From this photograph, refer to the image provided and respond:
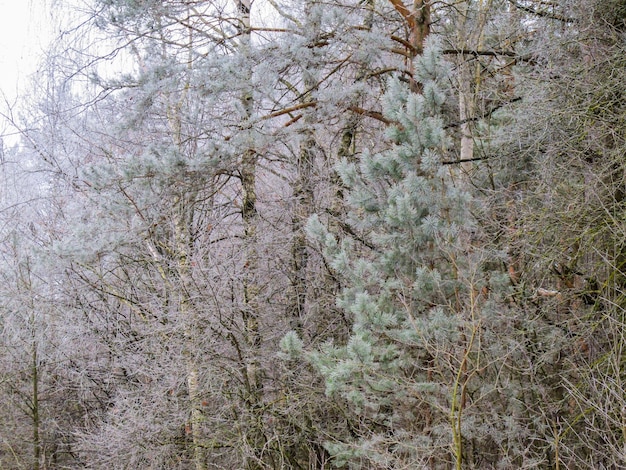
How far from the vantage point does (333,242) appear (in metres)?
5.27

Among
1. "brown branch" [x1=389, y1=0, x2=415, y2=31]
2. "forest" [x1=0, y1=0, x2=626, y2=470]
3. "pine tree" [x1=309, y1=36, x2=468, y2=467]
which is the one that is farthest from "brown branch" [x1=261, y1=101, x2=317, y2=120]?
"pine tree" [x1=309, y1=36, x2=468, y2=467]

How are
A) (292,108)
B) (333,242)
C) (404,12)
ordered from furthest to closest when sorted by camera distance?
Result: 1. (292,108)
2. (404,12)
3. (333,242)

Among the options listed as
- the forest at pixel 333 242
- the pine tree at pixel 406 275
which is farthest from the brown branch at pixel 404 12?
the pine tree at pixel 406 275

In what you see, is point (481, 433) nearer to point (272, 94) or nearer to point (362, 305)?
point (362, 305)

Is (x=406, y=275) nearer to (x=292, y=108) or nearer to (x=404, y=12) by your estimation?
(x=292, y=108)

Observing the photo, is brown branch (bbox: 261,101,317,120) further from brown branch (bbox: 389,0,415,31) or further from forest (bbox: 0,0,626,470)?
brown branch (bbox: 389,0,415,31)

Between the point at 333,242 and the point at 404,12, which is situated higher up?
the point at 404,12

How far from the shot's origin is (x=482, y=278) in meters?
5.09

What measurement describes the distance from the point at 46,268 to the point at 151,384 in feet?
6.10

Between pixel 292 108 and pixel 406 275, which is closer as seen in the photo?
pixel 406 275

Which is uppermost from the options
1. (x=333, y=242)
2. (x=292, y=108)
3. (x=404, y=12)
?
(x=404, y=12)

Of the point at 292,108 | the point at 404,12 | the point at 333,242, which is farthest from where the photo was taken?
the point at 292,108

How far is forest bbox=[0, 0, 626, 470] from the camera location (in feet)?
16.1

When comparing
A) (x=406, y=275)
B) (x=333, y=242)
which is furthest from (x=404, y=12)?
(x=406, y=275)
